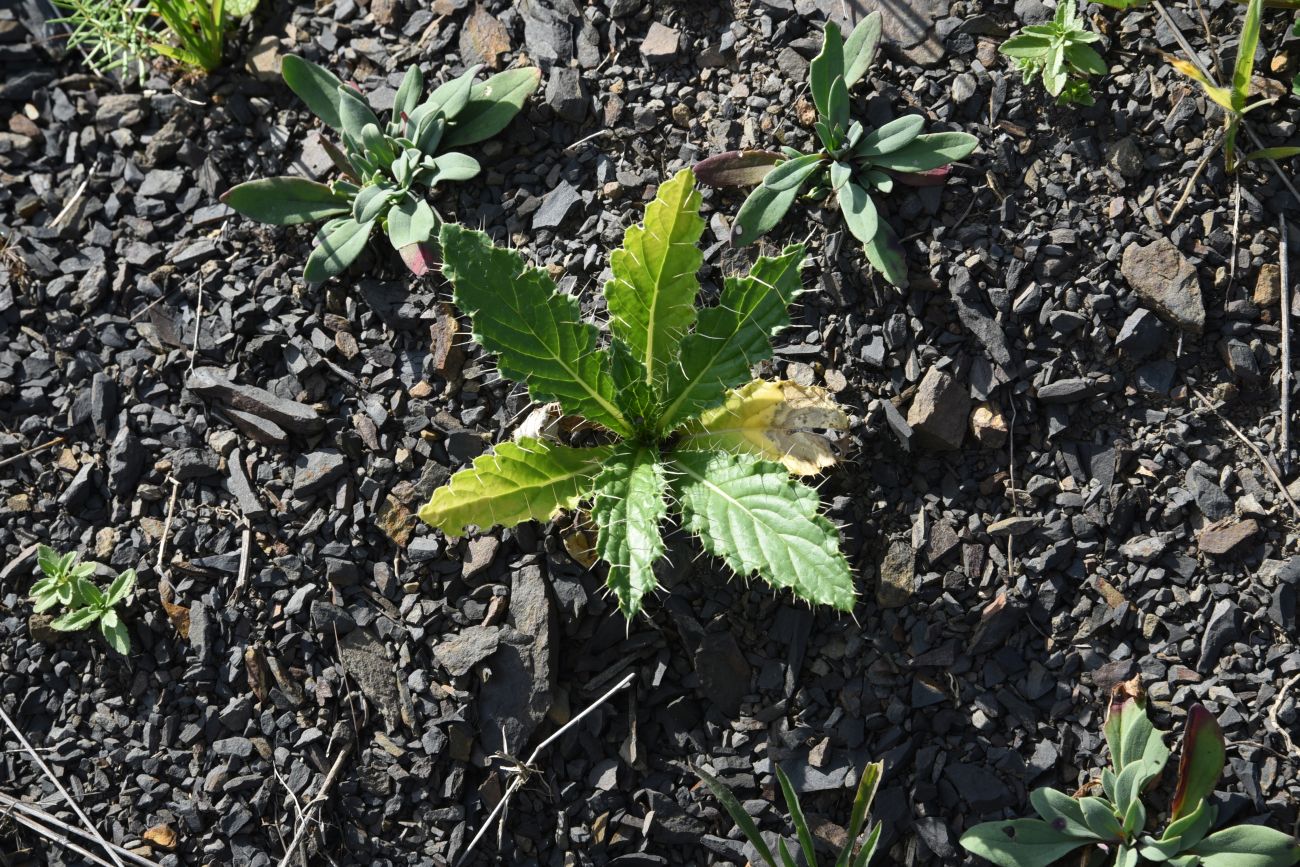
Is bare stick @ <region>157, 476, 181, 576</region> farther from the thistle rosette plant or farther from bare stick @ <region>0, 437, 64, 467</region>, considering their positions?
the thistle rosette plant

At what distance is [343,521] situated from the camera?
98.0 inches

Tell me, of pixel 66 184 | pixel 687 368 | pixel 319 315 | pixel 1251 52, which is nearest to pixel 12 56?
pixel 66 184

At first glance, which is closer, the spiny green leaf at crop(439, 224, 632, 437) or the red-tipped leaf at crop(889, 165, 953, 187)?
the spiny green leaf at crop(439, 224, 632, 437)

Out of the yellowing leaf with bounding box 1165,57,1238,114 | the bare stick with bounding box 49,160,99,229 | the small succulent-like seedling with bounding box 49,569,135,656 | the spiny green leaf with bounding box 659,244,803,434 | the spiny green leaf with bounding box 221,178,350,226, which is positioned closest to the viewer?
the spiny green leaf with bounding box 659,244,803,434

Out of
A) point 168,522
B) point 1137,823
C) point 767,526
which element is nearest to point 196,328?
point 168,522

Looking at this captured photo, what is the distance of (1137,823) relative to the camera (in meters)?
2.09

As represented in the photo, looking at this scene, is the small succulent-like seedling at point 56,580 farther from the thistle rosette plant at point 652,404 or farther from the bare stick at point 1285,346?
the bare stick at point 1285,346

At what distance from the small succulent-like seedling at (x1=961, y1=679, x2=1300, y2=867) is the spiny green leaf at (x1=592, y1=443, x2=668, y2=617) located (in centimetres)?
87

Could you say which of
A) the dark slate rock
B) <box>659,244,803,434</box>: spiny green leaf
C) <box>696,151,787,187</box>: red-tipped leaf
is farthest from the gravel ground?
<box>659,244,803,434</box>: spiny green leaf

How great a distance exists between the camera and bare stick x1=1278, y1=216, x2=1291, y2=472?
7.44ft

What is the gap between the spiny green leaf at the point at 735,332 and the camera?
2.22 meters

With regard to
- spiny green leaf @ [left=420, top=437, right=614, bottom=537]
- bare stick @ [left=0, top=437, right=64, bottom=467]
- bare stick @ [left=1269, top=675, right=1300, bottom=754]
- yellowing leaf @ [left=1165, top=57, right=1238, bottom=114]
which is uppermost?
yellowing leaf @ [left=1165, top=57, right=1238, bottom=114]

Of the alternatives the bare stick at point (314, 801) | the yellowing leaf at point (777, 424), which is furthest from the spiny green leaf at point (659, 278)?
the bare stick at point (314, 801)

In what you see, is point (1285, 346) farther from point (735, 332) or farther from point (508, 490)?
point (508, 490)
